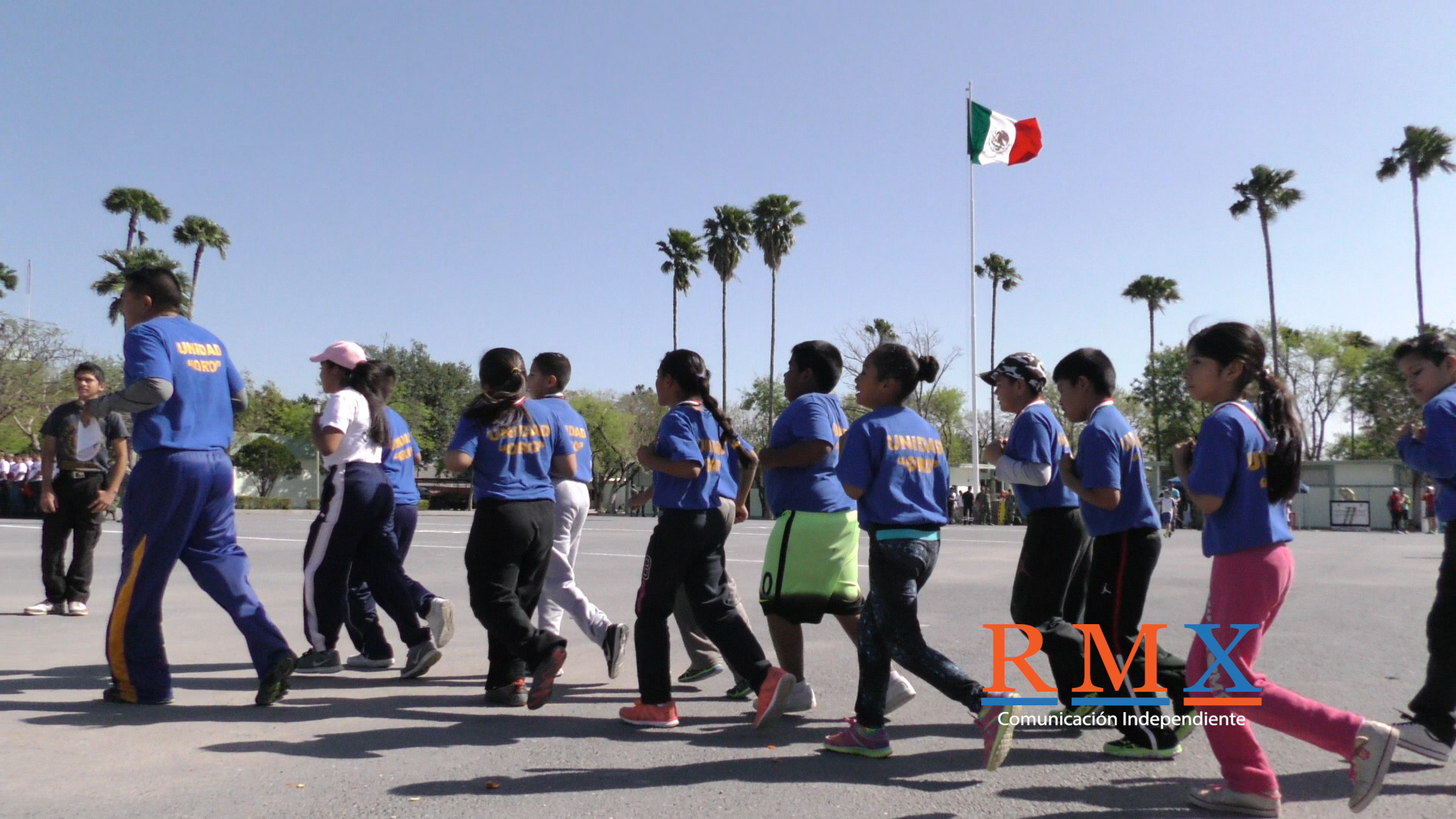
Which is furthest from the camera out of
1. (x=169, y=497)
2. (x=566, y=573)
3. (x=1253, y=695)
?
(x=566, y=573)

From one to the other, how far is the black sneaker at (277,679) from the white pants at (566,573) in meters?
1.29

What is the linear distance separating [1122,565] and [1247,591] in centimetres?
82

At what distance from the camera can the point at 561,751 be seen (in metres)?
4.20

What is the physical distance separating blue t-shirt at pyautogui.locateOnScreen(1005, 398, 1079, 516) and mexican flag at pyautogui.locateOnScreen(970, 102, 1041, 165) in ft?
85.5

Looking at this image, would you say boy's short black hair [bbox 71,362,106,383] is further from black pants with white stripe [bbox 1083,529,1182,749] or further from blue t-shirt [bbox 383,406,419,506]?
black pants with white stripe [bbox 1083,529,1182,749]

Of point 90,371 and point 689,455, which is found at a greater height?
point 90,371

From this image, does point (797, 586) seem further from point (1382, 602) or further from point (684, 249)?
point (684, 249)

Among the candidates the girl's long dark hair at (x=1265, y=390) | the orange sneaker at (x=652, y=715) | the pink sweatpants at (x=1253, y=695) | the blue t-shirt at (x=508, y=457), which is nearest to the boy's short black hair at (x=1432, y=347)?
the girl's long dark hair at (x=1265, y=390)

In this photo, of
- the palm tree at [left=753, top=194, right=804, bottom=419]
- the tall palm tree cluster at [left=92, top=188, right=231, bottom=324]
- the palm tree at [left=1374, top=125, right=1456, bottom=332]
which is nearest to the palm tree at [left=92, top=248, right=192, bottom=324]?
the tall palm tree cluster at [left=92, top=188, right=231, bottom=324]

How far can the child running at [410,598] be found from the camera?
586cm

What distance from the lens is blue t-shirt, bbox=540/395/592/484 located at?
5402mm

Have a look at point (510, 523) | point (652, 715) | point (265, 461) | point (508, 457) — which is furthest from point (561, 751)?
point (265, 461)

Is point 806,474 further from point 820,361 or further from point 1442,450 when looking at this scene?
point 1442,450

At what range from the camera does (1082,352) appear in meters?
4.54
